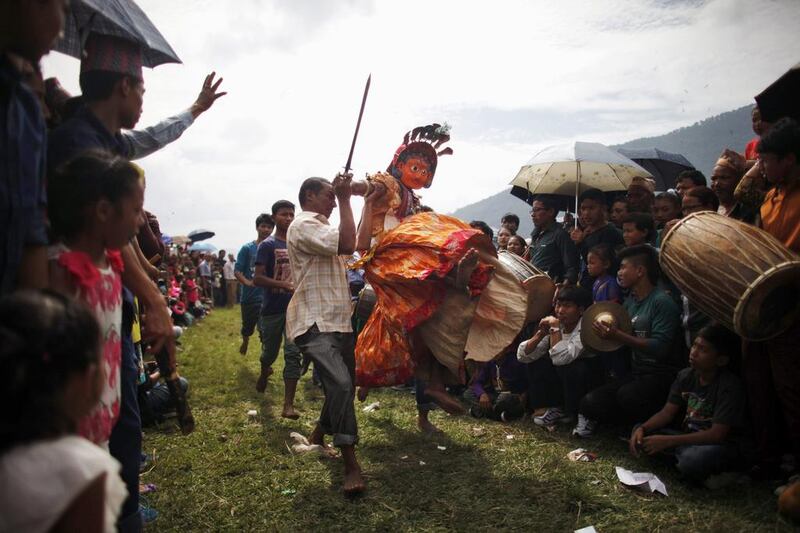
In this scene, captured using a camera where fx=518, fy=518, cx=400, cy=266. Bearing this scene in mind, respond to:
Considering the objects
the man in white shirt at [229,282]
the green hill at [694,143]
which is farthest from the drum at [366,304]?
the green hill at [694,143]

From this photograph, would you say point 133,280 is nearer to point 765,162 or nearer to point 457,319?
point 457,319

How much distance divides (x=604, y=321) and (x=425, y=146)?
2440 millimetres

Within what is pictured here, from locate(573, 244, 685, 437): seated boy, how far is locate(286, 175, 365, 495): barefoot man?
220 centimetres

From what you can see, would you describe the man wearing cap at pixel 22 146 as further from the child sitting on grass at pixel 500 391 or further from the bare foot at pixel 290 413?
the child sitting on grass at pixel 500 391

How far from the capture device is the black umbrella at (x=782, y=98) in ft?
12.6

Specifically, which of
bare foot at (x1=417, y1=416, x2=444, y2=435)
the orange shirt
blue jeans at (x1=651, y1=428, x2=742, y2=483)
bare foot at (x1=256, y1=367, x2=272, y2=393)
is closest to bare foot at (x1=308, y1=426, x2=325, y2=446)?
bare foot at (x1=417, y1=416, x2=444, y2=435)

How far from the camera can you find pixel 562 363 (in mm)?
5004

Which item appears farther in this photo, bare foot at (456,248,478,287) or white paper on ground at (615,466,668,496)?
bare foot at (456,248,478,287)

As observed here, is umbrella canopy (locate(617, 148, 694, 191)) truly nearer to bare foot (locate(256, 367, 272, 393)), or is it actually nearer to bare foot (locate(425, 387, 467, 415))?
bare foot (locate(425, 387, 467, 415))

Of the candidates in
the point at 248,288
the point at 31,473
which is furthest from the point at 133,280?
the point at 248,288

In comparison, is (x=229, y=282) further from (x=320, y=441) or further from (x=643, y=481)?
(x=643, y=481)

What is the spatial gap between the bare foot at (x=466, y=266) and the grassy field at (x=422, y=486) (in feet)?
4.86

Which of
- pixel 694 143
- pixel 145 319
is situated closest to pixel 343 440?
pixel 145 319

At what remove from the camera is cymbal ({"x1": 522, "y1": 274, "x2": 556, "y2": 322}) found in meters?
4.67
